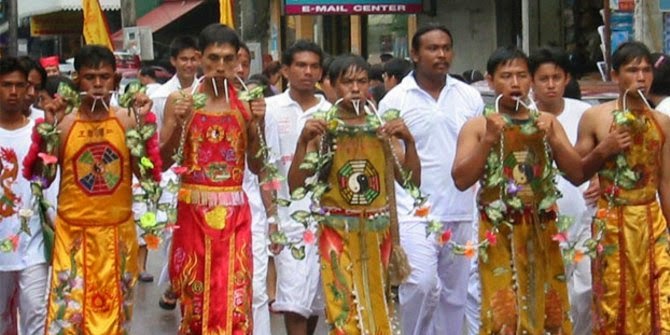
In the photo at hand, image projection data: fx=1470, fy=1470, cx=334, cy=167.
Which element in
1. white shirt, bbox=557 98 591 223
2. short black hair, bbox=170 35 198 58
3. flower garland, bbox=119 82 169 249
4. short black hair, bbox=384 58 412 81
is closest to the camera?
flower garland, bbox=119 82 169 249

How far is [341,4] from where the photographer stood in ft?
73.3

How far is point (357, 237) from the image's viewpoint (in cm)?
816

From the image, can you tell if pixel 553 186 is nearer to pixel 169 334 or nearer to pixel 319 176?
pixel 319 176

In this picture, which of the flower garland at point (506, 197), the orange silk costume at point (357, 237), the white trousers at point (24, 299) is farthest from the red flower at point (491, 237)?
the white trousers at point (24, 299)

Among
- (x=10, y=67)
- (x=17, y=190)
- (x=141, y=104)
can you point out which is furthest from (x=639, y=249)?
(x=10, y=67)

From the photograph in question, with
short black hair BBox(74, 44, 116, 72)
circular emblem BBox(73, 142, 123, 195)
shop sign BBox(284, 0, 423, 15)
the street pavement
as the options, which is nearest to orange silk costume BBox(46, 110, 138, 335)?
circular emblem BBox(73, 142, 123, 195)

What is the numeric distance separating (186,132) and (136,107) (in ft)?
1.03

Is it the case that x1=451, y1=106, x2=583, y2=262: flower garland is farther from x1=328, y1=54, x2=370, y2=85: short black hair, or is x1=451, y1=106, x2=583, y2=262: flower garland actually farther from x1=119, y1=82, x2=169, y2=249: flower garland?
x1=119, y1=82, x2=169, y2=249: flower garland

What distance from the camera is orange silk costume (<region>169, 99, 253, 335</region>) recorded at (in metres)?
8.06

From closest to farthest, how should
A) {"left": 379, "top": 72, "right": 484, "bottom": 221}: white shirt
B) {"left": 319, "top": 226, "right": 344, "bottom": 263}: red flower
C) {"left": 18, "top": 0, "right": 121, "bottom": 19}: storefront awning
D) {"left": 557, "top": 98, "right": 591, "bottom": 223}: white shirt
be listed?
{"left": 319, "top": 226, "right": 344, "bottom": 263}: red flower, {"left": 379, "top": 72, "right": 484, "bottom": 221}: white shirt, {"left": 557, "top": 98, "right": 591, "bottom": 223}: white shirt, {"left": 18, "top": 0, "right": 121, "bottom": 19}: storefront awning

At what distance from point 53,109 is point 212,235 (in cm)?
112

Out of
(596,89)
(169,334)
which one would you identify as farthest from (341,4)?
(169,334)

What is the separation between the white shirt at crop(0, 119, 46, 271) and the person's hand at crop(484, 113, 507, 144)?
2.77 meters

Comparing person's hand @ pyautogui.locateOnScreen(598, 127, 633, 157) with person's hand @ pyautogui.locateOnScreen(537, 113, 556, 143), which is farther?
person's hand @ pyautogui.locateOnScreen(598, 127, 633, 157)
